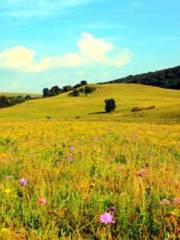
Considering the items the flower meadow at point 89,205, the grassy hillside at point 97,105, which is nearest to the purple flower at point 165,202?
the flower meadow at point 89,205

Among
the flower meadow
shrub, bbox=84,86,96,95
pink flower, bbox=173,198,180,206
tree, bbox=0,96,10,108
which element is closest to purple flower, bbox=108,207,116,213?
the flower meadow

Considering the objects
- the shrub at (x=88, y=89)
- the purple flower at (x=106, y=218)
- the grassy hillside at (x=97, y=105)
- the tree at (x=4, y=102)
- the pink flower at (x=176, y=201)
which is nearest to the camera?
the purple flower at (x=106, y=218)

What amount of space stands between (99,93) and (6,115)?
4532 centimetres

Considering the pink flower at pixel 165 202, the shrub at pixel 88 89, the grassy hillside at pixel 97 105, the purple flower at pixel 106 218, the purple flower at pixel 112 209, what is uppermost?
the pink flower at pixel 165 202

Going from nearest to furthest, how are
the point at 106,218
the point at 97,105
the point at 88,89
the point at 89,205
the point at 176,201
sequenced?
1. the point at 106,218
2. the point at 176,201
3. the point at 89,205
4. the point at 97,105
5. the point at 88,89

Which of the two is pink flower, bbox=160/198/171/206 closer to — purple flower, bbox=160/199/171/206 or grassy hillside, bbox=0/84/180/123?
purple flower, bbox=160/199/171/206

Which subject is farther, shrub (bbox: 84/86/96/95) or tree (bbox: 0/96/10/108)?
tree (bbox: 0/96/10/108)

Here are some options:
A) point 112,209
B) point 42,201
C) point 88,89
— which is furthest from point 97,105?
point 112,209

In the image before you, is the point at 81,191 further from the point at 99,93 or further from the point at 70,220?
the point at 99,93

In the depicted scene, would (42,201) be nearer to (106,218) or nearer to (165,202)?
(106,218)

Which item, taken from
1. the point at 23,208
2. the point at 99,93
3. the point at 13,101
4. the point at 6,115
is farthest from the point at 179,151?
the point at 13,101

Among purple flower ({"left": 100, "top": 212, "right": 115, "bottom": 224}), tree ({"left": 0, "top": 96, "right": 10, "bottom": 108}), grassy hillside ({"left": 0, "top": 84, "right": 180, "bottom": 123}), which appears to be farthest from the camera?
tree ({"left": 0, "top": 96, "right": 10, "bottom": 108})

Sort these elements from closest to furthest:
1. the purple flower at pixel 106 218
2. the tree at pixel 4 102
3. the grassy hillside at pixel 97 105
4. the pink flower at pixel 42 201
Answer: the purple flower at pixel 106 218 < the pink flower at pixel 42 201 < the grassy hillside at pixel 97 105 < the tree at pixel 4 102

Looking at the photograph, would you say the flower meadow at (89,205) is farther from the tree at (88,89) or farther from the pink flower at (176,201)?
the tree at (88,89)
